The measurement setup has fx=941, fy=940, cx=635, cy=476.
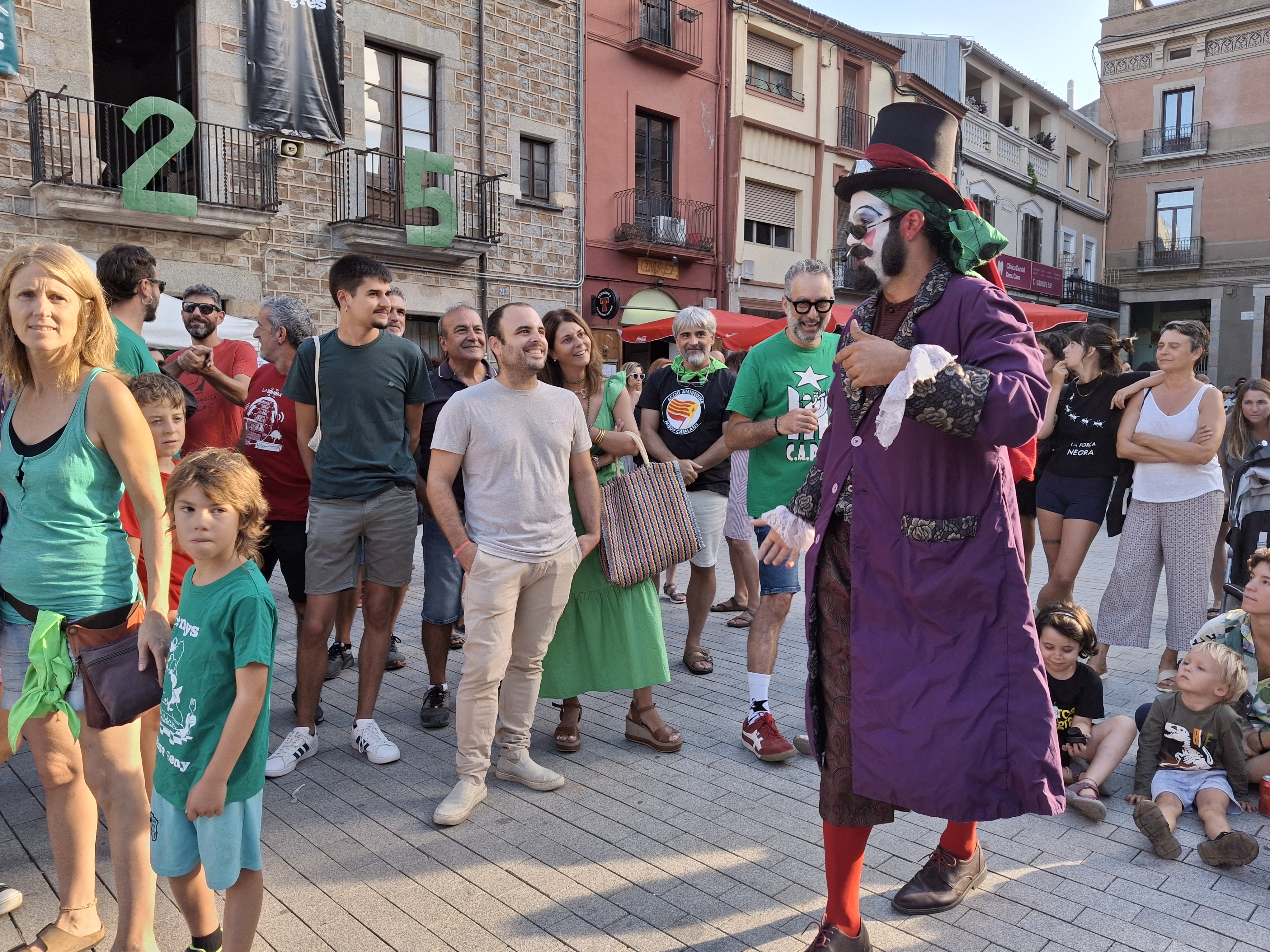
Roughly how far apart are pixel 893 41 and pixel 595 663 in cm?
2718

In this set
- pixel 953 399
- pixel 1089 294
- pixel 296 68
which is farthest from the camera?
pixel 1089 294

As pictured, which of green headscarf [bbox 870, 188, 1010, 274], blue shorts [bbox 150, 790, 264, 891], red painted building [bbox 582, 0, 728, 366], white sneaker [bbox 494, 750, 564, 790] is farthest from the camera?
red painted building [bbox 582, 0, 728, 366]

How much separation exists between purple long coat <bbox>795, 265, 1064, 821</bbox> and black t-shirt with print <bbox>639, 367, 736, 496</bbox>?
129 inches

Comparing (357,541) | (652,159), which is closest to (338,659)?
(357,541)

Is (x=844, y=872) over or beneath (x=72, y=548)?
beneath

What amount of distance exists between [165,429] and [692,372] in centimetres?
318

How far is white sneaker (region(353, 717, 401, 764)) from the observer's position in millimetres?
3988

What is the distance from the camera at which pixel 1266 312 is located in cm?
3066

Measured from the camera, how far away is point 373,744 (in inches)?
159

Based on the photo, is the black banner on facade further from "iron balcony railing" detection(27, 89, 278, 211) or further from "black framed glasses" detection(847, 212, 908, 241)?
"black framed glasses" detection(847, 212, 908, 241)

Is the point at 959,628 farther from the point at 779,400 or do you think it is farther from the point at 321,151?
the point at 321,151

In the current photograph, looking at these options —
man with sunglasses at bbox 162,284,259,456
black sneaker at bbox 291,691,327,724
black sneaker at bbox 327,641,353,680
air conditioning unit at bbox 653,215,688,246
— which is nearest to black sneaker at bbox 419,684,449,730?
black sneaker at bbox 291,691,327,724

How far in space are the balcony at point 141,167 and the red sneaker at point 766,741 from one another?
1045cm

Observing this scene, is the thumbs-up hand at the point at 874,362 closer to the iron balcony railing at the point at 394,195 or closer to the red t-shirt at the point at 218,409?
the red t-shirt at the point at 218,409
